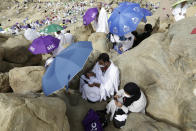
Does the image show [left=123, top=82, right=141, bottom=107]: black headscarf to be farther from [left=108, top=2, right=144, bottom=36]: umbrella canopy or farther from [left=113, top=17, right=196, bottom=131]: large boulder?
[left=108, top=2, right=144, bottom=36]: umbrella canopy

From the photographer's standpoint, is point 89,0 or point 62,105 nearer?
point 62,105

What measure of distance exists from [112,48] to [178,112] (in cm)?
353

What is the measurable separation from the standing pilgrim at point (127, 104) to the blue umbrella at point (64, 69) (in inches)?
38.4

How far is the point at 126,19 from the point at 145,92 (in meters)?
2.08

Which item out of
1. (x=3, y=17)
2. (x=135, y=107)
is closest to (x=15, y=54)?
(x=135, y=107)

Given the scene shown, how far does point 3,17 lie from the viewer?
22766 mm

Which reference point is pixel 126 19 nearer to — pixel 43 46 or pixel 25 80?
pixel 43 46

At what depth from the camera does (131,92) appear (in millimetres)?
Result: 2711

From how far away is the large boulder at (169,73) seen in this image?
2.81m

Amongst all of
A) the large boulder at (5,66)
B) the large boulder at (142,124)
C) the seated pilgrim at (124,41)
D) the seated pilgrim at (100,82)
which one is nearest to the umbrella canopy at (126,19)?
the seated pilgrim at (124,41)

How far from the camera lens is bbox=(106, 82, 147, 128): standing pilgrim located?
273 centimetres

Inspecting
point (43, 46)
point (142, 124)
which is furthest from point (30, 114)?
point (43, 46)

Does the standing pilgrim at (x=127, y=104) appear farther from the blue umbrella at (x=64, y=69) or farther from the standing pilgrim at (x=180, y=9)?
the standing pilgrim at (x=180, y=9)

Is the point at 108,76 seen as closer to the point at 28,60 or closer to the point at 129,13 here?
the point at 129,13
